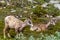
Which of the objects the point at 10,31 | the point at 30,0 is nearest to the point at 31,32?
the point at 10,31

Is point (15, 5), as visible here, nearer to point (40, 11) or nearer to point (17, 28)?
point (40, 11)

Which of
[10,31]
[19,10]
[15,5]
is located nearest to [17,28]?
Result: [10,31]

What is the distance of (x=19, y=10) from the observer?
51.3ft

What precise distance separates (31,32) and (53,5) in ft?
21.3

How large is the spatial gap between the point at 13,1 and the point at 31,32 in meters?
6.44

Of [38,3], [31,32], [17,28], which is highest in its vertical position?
[17,28]

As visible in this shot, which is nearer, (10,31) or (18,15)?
(10,31)

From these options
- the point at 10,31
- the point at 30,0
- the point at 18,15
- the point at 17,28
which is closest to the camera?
the point at 17,28

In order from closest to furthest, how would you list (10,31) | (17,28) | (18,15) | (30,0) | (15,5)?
(17,28), (10,31), (18,15), (15,5), (30,0)

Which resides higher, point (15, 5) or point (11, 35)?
point (11, 35)

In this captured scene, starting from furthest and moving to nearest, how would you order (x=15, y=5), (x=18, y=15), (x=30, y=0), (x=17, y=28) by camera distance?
(x=30, y=0), (x=15, y=5), (x=18, y=15), (x=17, y=28)

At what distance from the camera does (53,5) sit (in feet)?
57.6

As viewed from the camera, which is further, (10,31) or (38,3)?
(38,3)

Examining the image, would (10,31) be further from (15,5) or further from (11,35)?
(15,5)
